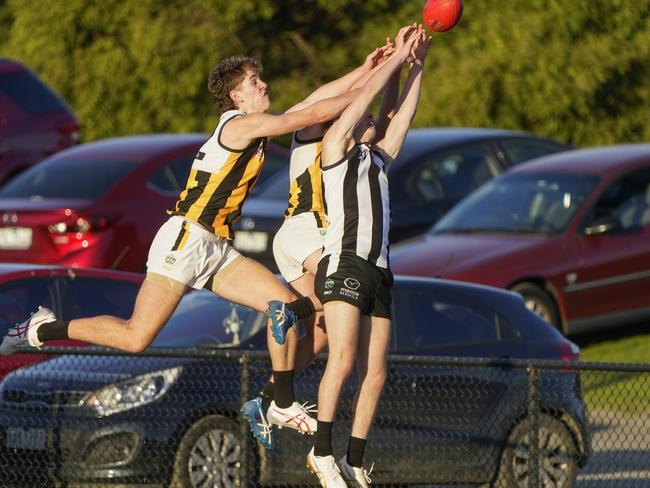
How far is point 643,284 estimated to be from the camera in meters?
15.7

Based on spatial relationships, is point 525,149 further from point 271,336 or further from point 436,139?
point 271,336

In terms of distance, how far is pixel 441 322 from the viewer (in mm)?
11500

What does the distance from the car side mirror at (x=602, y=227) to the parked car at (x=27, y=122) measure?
7.72m

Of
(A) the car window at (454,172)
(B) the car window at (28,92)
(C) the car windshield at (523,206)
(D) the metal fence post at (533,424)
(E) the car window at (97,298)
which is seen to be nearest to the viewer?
(D) the metal fence post at (533,424)

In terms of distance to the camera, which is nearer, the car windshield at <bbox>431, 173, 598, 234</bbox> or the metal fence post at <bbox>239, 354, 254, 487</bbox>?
the metal fence post at <bbox>239, 354, 254, 487</bbox>

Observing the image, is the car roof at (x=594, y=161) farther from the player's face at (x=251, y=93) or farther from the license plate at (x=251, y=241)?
the player's face at (x=251, y=93)

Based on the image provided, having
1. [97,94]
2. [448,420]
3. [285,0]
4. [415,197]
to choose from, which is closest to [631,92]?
[285,0]

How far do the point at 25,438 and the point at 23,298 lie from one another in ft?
6.34

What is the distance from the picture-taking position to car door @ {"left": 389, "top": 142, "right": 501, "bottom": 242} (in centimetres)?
1641

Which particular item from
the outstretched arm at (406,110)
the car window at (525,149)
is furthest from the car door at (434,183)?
the outstretched arm at (406,110)

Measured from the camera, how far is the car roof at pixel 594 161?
16.2m

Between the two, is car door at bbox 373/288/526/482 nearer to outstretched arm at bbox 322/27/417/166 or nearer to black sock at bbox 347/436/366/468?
black sock at bbox 347/436/366/468

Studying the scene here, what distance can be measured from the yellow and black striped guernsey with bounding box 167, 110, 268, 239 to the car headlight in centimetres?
161

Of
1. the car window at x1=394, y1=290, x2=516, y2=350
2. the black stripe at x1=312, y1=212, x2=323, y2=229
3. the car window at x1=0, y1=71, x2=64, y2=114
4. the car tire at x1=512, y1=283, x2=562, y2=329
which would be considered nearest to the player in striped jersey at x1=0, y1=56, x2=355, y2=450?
the black stripe at x1=312, y1=212, x2=323, y2=229
